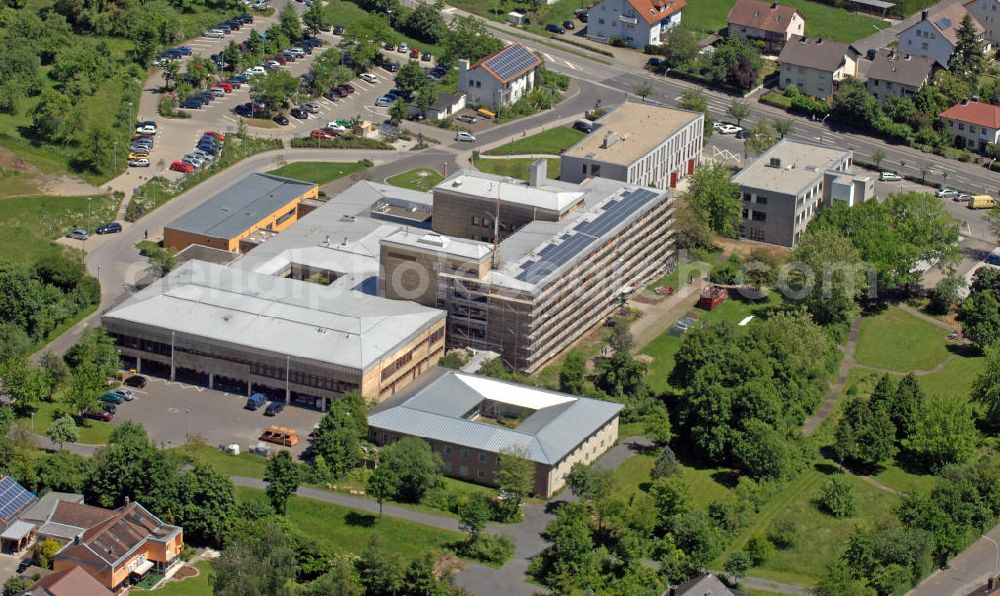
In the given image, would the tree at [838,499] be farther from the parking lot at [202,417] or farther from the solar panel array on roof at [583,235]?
the parking lot at [202,417]

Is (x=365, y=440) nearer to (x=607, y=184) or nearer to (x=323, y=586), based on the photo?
(x=323, y=586)

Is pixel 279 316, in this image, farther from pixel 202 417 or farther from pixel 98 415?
pixel 98 415

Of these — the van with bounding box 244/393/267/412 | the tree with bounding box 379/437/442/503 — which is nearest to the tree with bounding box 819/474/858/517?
the tree with bounding box 379/437/442/503

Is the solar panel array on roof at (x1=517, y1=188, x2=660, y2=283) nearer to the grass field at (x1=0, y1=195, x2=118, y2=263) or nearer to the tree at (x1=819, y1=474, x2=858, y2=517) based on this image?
the tree at (x1=819, y1=474, x2=858, y2=517)

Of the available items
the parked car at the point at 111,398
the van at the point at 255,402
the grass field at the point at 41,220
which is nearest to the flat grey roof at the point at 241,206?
the grass field at the point at 41,220

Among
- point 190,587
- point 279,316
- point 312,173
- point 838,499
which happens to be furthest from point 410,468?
point 312,173

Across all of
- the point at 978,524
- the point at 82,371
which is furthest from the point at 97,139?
the point at 978,524
